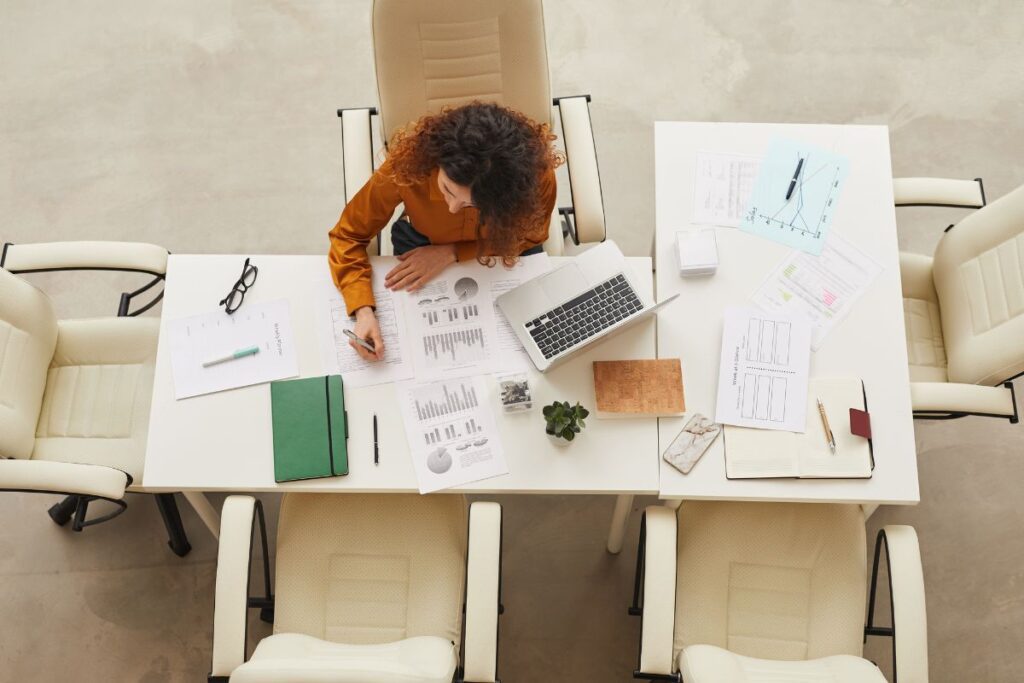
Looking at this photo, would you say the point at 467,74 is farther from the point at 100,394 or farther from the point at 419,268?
the point at 100,394

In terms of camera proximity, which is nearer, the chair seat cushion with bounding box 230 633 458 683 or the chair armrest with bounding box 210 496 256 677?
the chair seat cushion with bounding box 230 633 458 683

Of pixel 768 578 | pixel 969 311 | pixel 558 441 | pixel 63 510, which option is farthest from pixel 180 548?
pixel 969 311

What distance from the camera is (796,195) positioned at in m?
2.23

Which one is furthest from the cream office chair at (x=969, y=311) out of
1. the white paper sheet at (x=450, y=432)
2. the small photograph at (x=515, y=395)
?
the white paper sheet at (x=450, y=432)

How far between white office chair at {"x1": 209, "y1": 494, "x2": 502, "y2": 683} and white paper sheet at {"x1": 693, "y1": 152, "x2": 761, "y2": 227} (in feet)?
3.37

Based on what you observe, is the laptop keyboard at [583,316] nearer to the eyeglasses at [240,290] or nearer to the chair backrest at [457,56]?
the chair backrest at [457,56]

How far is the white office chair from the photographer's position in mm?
1882

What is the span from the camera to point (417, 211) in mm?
2096

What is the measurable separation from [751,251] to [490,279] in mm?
733

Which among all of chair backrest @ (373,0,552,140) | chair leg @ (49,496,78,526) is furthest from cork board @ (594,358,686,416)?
chair leg @ (49,496,78,526)

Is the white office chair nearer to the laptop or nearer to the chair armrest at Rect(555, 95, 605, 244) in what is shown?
the laptop

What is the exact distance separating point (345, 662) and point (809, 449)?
123cm

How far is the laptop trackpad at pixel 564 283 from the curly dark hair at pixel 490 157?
0.25m

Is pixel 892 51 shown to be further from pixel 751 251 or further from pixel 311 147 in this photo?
pixel 311 147
